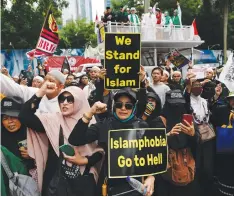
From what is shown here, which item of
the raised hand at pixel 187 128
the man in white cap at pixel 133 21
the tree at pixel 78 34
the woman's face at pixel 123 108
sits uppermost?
the tree at pixel 78 34

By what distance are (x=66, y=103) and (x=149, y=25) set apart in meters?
17.3

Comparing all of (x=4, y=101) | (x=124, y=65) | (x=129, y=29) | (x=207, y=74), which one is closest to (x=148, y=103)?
(x=124, y=65)

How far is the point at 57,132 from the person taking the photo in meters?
3.55

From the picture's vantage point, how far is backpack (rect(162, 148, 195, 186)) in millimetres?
3969

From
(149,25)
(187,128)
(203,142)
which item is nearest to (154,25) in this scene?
(149,25)

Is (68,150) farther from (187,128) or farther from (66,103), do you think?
(187,128)

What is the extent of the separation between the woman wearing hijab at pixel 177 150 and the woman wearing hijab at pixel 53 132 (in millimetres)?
760

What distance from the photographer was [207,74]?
20.4 feet

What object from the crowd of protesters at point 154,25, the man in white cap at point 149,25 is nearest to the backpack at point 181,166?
the crowd of protesters at point 154,25

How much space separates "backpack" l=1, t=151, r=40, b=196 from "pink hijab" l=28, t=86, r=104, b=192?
0.09 metres

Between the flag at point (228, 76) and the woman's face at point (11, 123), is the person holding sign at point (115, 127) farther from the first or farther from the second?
the flag at point (228, 76)

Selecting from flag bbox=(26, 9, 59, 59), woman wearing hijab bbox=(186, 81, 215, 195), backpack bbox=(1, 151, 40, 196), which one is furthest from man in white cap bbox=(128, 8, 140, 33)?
backpack bbox=(1, 151, 40, 196)

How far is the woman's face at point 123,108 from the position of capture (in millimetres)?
3318

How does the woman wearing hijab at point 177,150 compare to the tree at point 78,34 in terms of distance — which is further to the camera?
the tree at point 78,34
